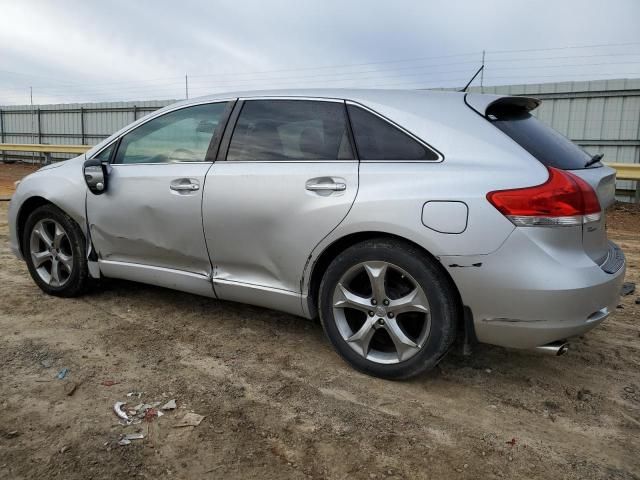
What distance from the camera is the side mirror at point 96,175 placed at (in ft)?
11.9

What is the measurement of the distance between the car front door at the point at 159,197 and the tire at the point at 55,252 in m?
0.19

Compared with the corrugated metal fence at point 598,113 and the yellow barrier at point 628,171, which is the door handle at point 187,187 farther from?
the corrugated metal fence at point 598,113

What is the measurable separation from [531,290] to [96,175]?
291 centimetres

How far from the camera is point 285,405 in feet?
8.32

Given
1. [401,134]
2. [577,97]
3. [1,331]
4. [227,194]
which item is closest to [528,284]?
[401,134]

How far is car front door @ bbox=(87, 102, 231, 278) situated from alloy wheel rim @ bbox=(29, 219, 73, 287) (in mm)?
337

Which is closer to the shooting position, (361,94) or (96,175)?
(361,94)

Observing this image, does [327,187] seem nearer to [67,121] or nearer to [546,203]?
[546,203]

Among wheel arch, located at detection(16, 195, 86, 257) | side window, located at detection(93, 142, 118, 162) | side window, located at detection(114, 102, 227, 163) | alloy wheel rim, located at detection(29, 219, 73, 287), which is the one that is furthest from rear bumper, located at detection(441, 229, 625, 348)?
wheel arch, located at detection(16, 195, 86, 257)

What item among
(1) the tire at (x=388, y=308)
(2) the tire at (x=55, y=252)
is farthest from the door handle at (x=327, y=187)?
(2) the tire at (x=55, y=252)

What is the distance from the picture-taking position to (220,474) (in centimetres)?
202

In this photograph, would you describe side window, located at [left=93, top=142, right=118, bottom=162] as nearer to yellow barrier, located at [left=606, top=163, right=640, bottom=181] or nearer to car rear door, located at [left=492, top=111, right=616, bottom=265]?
car rear door, located at [left=492, top=111, right=616, bottom=265]

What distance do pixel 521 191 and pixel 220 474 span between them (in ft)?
5.77

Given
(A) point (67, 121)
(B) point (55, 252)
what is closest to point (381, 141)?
(B) point (55, 252)
